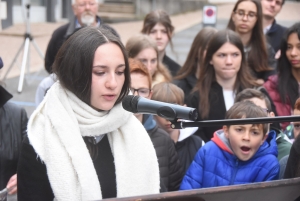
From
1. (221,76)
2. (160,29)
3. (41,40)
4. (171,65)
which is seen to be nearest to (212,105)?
(221,76)

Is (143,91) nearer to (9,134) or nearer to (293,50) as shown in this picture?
(9,134)

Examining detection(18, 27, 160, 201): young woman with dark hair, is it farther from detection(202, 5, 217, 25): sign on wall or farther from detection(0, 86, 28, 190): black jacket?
detection(202, 5, 217, 25): sign on wall

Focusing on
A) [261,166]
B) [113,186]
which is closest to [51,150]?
[113,186]

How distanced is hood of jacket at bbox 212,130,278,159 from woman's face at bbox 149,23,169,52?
2184 mm

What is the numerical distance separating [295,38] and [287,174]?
258cm

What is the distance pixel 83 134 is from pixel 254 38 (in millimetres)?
3311

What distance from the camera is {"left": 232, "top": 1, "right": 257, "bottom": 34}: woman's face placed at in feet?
17.2

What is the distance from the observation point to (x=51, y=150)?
2.17 m

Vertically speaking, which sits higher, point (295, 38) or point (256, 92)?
point (295, 38)

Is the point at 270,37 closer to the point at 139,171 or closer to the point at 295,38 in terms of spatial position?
the point at 295,38

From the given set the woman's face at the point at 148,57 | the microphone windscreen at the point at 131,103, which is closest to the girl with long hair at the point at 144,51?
the woman's face at the point at 148,57

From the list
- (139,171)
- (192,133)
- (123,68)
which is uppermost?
(123,68)

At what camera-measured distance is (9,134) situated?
10.9 ft

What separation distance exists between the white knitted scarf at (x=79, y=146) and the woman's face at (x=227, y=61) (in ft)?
6.99
